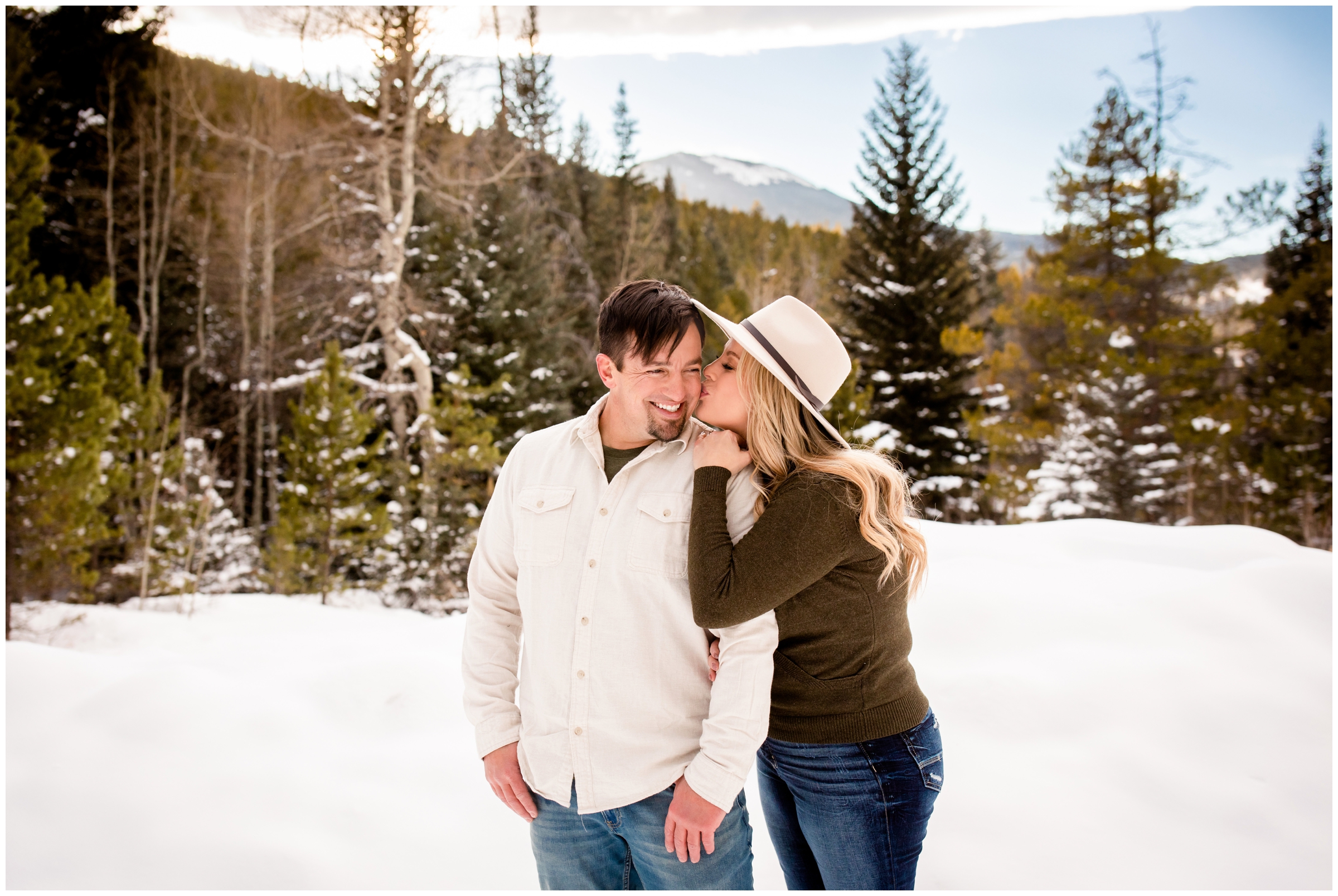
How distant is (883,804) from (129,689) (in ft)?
11.7

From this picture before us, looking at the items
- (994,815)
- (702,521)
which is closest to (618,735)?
(702,521)

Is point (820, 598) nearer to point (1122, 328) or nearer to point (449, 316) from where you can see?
point (449, 316)

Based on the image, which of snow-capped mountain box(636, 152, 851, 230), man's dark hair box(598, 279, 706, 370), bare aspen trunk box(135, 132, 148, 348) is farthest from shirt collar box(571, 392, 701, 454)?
snow-capped mountain box(636, 152, 851, 230)

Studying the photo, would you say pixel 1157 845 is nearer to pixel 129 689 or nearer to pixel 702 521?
pixel 702 521

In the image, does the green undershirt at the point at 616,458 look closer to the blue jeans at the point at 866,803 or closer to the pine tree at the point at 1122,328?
the blue jeans at the point at 866,803

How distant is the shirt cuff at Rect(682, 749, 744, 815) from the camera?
1561 mm

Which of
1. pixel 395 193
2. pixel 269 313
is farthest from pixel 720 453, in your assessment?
pixel 269 313

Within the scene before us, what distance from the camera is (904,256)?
16828mm

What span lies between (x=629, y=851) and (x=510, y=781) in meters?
0.33

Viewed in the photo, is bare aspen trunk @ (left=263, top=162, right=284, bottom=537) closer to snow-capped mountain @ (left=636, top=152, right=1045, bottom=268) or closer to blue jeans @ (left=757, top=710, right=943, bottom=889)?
blue jeans @ (left=757, top=710, right=943, bottom=889)

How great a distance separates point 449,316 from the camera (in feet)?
46.3

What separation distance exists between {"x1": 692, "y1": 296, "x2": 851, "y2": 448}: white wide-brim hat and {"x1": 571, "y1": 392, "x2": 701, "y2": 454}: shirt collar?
0.24 m

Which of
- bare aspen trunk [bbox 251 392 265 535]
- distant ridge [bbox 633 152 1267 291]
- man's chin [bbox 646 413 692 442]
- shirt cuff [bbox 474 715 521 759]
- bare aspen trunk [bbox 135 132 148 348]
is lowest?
bare aspen trunk [bbox 251 392 265 535]

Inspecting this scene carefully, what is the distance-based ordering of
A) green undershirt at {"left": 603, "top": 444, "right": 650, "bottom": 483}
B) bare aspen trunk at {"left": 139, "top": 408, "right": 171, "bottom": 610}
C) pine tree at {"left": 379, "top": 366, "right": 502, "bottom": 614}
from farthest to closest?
pine tree at {"left": 379, "top": 366, "right": 502, "bottom": 614} < bare aspen trunk at {"left": 139, "top": 408, "right": 171, "bottom": 610} < green undershirt at {"left": 603, "top": 444, "right": 650, "bottom": 483}
